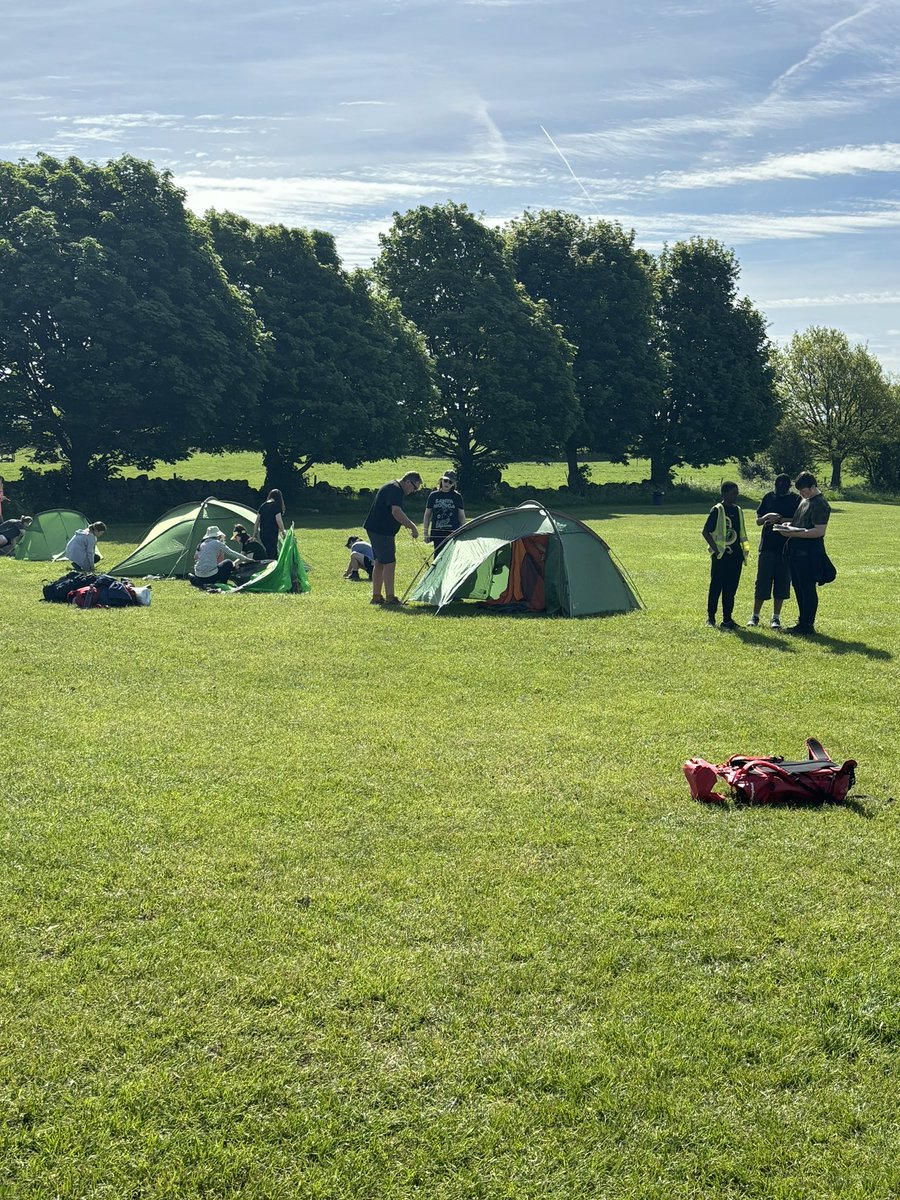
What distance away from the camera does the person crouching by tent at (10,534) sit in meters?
25.1

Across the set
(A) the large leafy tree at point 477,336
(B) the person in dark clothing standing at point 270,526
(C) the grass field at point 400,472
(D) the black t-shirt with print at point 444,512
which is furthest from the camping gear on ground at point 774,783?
Answer: (C) the grass field at point 400,472

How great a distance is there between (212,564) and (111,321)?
16.4 metres

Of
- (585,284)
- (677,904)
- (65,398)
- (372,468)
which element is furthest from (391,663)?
(372,468)

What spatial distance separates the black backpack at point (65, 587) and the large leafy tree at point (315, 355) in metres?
22.4

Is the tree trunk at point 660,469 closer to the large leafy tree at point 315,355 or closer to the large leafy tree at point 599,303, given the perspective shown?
the large leafy tree at point 599,303

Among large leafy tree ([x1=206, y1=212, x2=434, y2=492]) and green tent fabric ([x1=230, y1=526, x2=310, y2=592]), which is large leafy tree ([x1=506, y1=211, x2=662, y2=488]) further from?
green tent fabric ([x1=230, y1=526, x2=310, y2=592])

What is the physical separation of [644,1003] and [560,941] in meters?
0.72

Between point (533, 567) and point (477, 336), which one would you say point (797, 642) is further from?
point (477, 336)

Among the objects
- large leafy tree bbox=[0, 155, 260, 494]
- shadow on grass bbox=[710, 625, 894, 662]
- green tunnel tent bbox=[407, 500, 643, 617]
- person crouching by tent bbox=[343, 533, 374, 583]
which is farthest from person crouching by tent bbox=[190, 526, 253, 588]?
large leafy tree bbox=[0, 155, 260, 494]

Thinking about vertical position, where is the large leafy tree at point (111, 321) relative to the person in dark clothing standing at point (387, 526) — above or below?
above

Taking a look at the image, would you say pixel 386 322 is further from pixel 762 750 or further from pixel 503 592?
pixel 762 750

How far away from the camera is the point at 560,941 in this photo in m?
5.78

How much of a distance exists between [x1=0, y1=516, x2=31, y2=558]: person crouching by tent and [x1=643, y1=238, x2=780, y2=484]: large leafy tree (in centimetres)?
3709

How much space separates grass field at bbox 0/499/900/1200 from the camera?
13.7 ft
